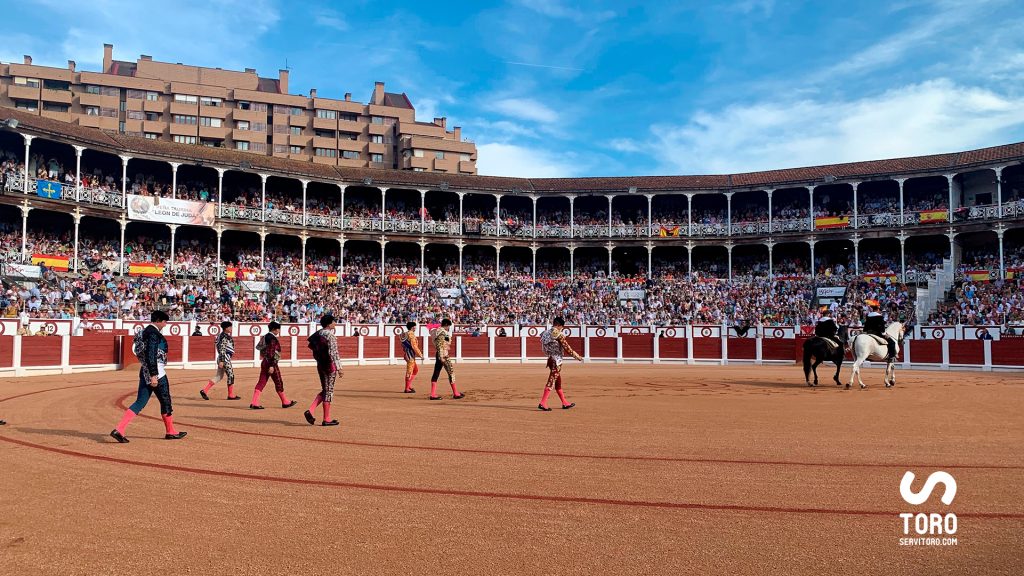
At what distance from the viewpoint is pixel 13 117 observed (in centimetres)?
2700

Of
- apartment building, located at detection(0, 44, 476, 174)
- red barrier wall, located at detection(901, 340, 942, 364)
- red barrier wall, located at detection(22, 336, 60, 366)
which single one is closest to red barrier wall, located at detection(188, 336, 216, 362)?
red barrier wall, located at detection(22, 336, 60, 366)

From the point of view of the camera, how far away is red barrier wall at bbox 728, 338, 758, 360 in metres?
26.4

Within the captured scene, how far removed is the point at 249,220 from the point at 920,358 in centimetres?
2788

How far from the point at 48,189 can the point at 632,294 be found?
25.0 meters

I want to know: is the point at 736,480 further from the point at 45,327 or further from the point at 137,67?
the point at 137,67

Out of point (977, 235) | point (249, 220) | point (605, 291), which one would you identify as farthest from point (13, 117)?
point (977, 235)

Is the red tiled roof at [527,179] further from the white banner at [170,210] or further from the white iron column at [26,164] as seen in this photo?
the white banner at [170,210]

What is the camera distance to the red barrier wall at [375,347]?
990 inches

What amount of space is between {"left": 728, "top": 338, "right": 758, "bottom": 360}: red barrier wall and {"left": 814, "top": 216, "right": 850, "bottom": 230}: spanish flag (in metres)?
11.6

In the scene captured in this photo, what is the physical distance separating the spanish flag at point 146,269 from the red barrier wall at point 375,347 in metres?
10.8

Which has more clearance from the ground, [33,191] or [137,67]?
[137,67]

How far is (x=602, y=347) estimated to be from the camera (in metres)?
28.0

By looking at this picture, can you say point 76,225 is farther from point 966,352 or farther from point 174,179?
point 966,352

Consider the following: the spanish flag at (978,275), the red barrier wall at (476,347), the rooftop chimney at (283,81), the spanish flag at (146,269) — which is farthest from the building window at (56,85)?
the spanish flag at (978,275)
